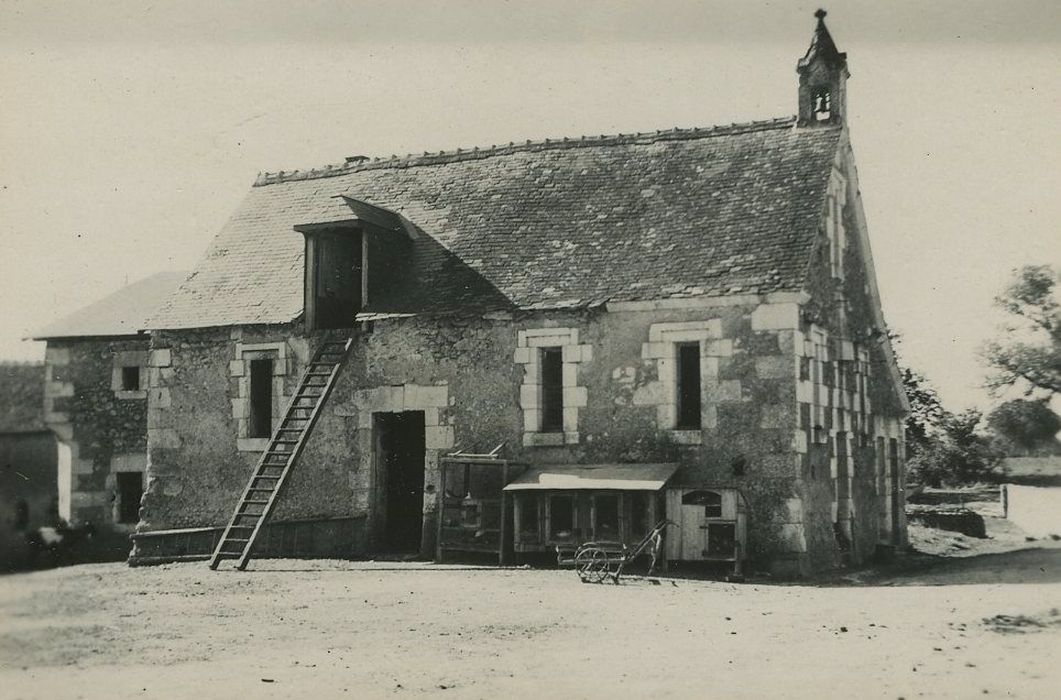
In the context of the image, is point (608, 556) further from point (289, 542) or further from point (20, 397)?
point (20, 397)

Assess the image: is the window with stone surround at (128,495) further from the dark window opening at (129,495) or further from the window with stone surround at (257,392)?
the window with stone surround at (257,392)

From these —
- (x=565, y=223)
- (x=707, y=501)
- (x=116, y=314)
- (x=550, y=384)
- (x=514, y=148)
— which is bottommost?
(x=707, y=501)

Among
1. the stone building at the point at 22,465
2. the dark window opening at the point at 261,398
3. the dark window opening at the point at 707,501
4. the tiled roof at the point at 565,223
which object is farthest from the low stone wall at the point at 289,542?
the stone building at the point at 22,465

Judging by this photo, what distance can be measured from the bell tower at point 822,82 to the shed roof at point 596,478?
6353 mm

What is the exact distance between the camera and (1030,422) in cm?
1623

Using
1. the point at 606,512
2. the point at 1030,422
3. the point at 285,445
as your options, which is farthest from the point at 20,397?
the point at 1030,422

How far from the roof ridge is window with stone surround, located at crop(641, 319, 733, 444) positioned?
13.9ft

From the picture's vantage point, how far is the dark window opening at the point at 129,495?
21.8 m

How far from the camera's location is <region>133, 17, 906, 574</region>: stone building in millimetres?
15305

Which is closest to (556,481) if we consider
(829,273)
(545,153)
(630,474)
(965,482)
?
(630,474)

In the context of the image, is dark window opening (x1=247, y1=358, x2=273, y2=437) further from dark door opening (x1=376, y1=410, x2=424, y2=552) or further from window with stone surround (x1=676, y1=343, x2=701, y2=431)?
window with stone surround (x1=676, y1=343, x2=701, y2=431)

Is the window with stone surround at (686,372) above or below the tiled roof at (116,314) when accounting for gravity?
below

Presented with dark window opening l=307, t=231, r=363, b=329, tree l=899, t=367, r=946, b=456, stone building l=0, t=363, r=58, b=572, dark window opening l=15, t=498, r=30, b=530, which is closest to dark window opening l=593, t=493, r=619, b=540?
dark window opening l=307, t=231, r=363, b=329

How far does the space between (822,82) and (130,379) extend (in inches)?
553
